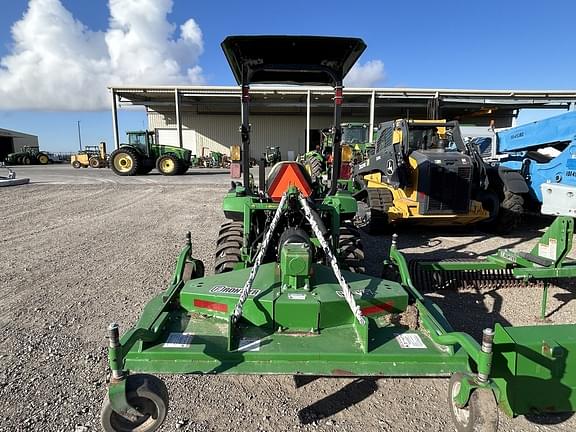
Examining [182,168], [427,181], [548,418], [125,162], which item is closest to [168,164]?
[182,168]

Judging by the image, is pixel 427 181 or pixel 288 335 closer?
pixel 288 335

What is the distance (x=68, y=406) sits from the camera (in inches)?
97.8

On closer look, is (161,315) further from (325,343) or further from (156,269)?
(156,269)

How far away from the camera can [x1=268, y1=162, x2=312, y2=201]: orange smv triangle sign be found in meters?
3.79

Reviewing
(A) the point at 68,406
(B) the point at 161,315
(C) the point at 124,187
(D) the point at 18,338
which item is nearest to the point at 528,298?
(B) the point at 161,315

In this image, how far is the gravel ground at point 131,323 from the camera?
2.42m

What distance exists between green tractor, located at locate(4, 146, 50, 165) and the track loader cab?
122 feet

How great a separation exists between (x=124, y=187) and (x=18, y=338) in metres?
12.4

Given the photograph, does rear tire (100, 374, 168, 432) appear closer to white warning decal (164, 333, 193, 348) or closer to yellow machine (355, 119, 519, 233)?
white warning decal (164, 333, 193, 348)

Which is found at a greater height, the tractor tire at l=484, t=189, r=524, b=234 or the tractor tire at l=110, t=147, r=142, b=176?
the tractor tire at l=110, t=147, r=142, b=176

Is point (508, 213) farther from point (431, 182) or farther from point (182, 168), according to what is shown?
point (182, 168)

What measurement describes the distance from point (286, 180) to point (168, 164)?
1820 centimetres

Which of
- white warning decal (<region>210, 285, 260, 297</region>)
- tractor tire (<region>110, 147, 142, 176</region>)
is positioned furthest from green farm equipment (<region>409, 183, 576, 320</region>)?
tractor tire (<region>110, 147, 142, 176</region>)

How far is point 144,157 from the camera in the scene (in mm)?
20844
